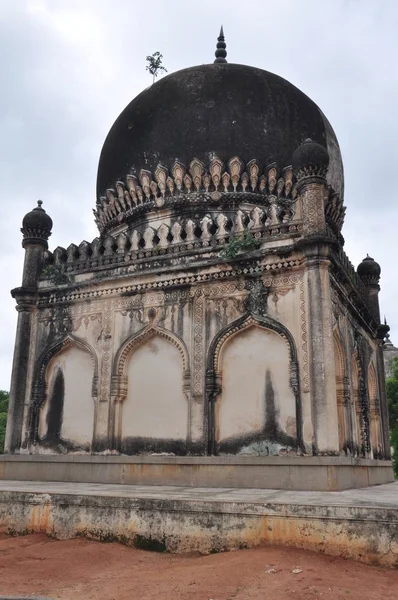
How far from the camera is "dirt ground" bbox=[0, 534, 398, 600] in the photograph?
3408 millimetres

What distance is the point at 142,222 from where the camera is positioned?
1066 centimetres

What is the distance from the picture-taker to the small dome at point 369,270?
11.9m

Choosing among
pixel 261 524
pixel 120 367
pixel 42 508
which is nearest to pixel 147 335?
pixel 120 367

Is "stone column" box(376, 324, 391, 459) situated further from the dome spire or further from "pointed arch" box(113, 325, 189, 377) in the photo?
the dome spire

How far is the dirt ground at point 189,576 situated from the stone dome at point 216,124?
294 inches

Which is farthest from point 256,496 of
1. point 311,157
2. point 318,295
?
point 311,157

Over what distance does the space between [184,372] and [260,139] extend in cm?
479

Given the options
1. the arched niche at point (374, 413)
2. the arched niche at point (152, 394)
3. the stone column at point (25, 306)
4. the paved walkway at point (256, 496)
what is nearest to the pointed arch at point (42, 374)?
the stone column at point (25, 306)

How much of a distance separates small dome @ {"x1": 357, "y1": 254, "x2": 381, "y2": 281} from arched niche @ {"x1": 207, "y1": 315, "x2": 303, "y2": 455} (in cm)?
473

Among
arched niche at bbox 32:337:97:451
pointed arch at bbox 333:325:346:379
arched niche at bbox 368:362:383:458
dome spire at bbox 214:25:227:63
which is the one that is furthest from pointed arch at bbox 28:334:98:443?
dome spire at bbox 214:25:227:63

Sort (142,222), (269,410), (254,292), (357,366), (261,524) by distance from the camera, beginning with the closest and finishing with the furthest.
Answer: (261,524)
(269,410)
(254,292)
(357,366)
(142,222)

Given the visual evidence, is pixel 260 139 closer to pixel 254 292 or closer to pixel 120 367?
pixel 254 292

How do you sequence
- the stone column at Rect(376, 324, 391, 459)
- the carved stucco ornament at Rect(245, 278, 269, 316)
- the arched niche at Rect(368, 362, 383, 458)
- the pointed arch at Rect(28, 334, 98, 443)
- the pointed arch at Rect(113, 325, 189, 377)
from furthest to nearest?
the stone column at Rect(376, 324, 391, 459)
the arched niche at Rect(368, 362, 383, 458)
the pointed arch at Rect(28, 334, 98, 443)
the pointed arch at Rect(113, 325, 189, 377)
the carved stucco ornament at Rect(245, 278, 269, 316)

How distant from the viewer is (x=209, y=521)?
15.3ft
